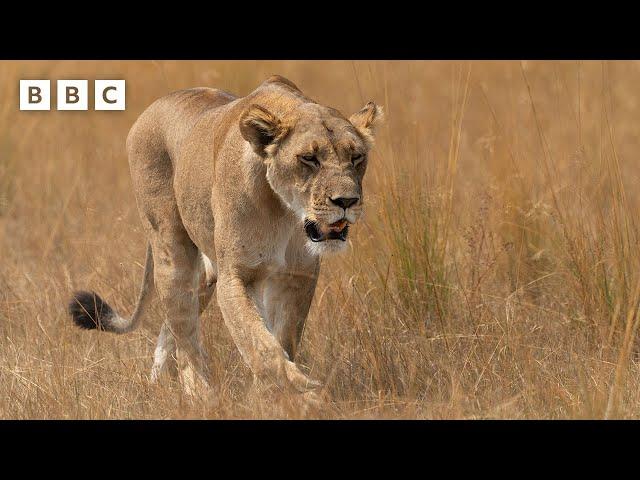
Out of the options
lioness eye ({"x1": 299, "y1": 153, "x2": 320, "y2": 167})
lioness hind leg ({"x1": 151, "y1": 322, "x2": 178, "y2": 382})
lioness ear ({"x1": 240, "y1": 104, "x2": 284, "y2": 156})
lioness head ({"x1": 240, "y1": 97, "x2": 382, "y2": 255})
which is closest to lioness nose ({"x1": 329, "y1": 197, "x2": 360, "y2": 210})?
lioness head ({"x1": 240, "y1": 97, "x2": 382, "y2": 255})

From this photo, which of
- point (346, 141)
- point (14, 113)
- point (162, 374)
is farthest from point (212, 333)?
point (14, 113)

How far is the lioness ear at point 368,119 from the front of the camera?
4945mm

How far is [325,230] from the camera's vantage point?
464cm

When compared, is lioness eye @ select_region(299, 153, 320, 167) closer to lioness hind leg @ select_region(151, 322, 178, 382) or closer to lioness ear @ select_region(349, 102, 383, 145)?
→ lioness ear @ select_region(349, 102, 383, 145)

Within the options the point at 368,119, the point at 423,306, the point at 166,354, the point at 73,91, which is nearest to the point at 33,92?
the point at 73,91

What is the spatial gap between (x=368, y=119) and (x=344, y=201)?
57cm

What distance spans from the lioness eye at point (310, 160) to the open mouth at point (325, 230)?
215mm

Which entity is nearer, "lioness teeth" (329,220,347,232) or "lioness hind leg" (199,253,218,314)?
"lioness teeth" (329,220,347,232)

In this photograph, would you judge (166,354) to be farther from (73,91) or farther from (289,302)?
(73,91)

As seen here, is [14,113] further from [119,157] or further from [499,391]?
[499,391]

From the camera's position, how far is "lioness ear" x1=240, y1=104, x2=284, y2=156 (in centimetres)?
475

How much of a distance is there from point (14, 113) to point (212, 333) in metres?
5.50

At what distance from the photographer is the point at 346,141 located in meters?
4.68

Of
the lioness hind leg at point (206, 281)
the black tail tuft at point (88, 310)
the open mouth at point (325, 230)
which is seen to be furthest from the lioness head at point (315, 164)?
the black tail tuft at point (88, 310)
